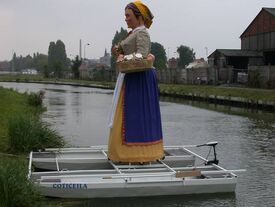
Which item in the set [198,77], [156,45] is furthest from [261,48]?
[156,45]

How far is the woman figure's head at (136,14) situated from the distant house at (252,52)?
37321mm

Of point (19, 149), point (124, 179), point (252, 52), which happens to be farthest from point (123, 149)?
point (252, 52)

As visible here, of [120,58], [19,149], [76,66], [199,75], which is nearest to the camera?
[120,58]

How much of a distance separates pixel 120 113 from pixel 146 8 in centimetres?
177

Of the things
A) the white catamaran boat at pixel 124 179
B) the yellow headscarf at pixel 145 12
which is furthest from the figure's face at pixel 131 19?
the white catamaran boat at pixel 124 179

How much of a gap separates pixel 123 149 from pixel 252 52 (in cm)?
4359

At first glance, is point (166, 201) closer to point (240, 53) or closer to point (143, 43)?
point (143, 43)

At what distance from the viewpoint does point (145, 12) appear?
8547 millimetres

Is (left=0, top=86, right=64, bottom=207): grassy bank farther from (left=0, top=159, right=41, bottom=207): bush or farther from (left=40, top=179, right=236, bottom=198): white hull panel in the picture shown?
(left=40, top=179, right=236, bottom=198): white hull panel

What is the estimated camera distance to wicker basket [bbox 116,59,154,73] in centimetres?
800

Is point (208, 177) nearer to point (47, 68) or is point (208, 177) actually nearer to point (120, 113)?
point (120, 113)

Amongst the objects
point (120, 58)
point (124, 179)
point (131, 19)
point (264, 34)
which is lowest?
point (124, 179)

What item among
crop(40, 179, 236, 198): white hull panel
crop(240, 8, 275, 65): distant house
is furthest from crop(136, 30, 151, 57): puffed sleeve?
crop(240, 8, 275, 65): distant house

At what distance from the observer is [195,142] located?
1453 cm
